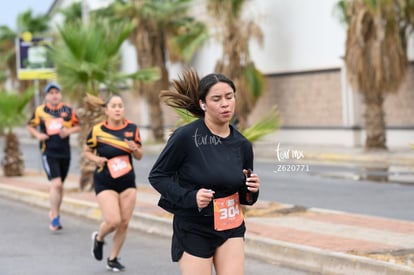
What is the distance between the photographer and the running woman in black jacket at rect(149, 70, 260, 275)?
5406 mm

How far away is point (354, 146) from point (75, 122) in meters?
16.8

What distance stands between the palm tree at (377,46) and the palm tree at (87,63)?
883 cm

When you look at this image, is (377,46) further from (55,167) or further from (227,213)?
(227,213)

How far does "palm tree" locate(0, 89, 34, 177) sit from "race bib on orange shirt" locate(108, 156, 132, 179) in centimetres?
1104

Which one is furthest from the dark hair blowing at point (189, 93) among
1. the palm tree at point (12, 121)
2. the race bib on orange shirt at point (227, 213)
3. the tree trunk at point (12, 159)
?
the tree trunk at point (12, 159)

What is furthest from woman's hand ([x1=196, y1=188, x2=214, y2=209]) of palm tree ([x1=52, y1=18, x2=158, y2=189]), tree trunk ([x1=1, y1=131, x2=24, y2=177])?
tree trunk ([x1=1, y1=131, x2=24, y2=177])

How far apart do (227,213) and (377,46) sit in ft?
61.5

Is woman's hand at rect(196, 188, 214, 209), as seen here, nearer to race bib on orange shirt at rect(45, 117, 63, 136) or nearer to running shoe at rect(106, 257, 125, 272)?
running shoe at rect(106, 257, 125, 272)

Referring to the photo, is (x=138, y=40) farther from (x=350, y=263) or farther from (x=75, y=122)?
(x=350, y=263)

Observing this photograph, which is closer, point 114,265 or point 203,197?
point 203,197

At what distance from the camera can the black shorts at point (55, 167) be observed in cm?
1219

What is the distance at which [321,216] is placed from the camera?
1178 cm

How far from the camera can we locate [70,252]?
10.4m

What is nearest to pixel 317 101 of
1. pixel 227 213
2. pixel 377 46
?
pixel 377 46
